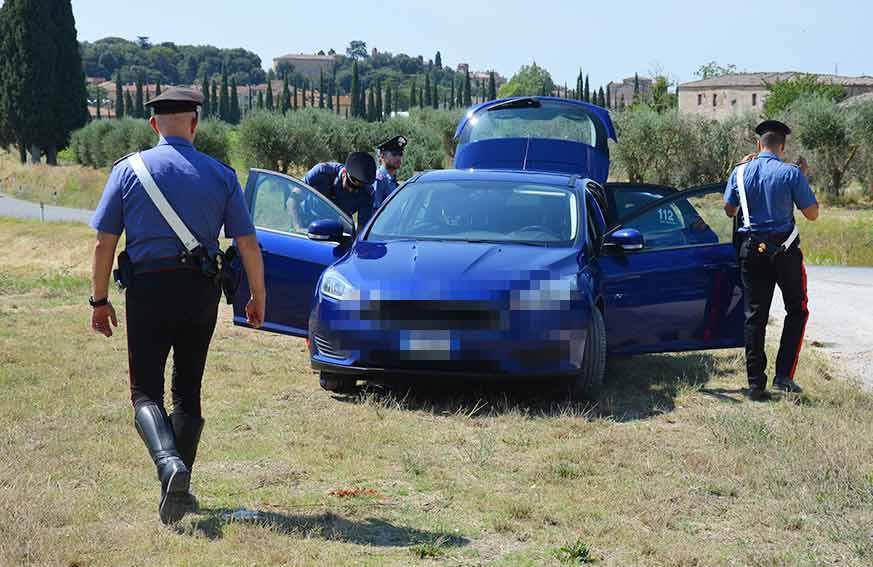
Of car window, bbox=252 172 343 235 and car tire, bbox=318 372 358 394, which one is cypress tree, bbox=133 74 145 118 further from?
car tire, bbox=318 372 358 394

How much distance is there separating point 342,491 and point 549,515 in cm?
102

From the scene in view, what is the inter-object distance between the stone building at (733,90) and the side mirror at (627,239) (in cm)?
11674

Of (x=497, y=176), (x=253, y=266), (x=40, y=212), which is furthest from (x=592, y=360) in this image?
→ (x=40, y=212)

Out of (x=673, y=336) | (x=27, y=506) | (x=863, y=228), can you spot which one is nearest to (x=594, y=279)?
(x=673, y=336)

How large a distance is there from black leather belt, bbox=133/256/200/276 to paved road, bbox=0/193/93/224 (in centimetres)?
2676

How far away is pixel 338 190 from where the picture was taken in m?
10.3

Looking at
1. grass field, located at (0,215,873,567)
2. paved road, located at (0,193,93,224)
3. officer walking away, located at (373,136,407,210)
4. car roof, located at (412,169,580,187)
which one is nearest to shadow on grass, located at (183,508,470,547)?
grass field, located at (0,215,873,567)

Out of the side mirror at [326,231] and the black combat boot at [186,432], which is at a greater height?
the side mirror at [326,231]

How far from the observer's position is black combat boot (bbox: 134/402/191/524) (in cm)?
502

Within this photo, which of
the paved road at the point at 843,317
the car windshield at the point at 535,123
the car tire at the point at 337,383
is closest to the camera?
the car tire at the point at 337,383

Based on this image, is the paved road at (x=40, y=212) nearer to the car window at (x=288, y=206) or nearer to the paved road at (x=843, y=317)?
the paved road at (x=843, y=317)

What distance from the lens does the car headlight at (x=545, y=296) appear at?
7684mm

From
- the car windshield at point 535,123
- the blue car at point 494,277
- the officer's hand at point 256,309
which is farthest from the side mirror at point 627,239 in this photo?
the officer's hand at point 256,309

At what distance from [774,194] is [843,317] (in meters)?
6.12
